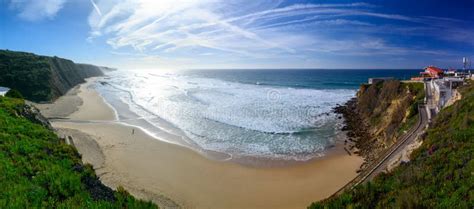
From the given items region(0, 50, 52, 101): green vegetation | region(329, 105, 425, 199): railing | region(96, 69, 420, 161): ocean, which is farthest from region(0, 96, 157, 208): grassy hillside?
region(0, 50, 52, 101): green vegetation

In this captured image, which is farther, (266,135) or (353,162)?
(266,135)

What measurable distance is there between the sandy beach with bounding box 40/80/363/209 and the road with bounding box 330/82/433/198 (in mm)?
1771

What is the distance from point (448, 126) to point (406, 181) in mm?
6216

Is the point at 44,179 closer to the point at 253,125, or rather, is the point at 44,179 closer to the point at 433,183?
the point at 433,183

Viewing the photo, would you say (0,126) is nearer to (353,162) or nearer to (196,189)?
(196,189)

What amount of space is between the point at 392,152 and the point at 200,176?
994cm

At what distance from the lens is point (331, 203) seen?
653 cm

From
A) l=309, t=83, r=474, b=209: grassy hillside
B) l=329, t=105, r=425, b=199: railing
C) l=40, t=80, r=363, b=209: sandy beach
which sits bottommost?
l=40, t=80, r=363, b=209: sandy beach

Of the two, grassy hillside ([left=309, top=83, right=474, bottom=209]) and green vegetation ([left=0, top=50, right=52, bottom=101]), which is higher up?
green vegetation ([left=0, top=50, right=52, bottom=101])

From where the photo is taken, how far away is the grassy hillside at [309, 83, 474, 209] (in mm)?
5988

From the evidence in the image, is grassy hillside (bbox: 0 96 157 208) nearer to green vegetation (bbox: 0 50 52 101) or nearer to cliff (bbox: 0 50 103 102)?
cliff (bbox: 0 50 103 102)

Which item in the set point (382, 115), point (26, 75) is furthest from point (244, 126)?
point (26, 75)

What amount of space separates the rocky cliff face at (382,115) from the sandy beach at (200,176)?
2308mm

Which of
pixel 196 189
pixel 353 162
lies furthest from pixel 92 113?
pixel 353 162
